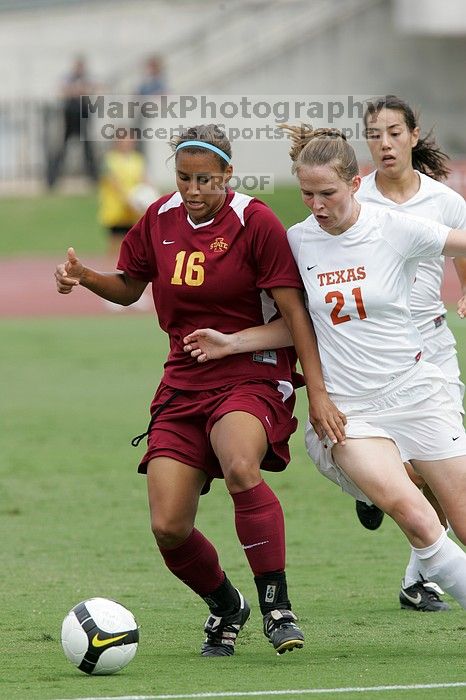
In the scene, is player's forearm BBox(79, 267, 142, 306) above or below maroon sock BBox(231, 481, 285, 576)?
above

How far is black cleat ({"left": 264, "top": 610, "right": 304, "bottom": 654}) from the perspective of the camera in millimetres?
5742

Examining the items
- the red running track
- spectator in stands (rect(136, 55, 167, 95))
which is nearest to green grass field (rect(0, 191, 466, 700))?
the red running track

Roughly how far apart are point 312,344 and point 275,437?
42 centimetres

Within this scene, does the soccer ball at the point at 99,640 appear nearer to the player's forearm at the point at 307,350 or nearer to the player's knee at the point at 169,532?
the player's knee at the point at 169,532

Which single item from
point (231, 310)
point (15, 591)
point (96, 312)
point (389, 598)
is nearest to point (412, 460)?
point (231, 310)

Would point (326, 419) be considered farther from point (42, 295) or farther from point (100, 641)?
point (42, 295)

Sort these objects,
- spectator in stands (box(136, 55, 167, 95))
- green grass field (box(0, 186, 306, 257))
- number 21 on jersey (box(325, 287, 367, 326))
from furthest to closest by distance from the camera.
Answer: spectator in stands (box(136, 55, 167, 95)), green grass field (box(0, 186, 306, 257)), number 21 on jersey (box(325, 287, 367, 326))

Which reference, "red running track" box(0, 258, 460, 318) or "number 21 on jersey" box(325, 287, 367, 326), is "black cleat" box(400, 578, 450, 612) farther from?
"red running track" box(0, 258, 460, 318)

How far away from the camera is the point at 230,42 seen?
31.6 m

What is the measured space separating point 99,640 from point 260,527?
2.61 ft

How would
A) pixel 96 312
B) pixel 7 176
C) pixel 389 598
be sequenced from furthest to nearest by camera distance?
pixel 7 176 → pixel 96 312 → pixel 389 598

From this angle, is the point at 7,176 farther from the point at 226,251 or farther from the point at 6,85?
the point at 226,251

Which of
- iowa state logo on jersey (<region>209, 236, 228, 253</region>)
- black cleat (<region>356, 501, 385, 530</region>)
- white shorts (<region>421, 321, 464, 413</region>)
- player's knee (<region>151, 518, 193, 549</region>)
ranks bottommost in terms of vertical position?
black cleat (<region>356, 501, 385, 530</region>)

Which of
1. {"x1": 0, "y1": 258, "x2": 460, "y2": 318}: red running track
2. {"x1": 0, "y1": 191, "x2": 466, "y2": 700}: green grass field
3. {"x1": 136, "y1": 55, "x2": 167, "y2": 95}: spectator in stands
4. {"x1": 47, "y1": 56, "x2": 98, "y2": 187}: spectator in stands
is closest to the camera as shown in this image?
{"x1": 0, "y1": 191, "x2": 466, "y2": 700}: green grass field
